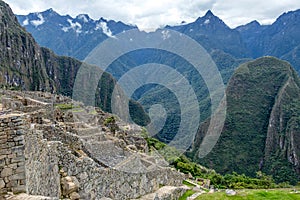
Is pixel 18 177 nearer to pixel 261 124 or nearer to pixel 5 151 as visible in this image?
pixel 5 151

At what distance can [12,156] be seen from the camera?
541cm

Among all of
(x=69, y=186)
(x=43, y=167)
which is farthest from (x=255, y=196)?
(x=43, y=167)

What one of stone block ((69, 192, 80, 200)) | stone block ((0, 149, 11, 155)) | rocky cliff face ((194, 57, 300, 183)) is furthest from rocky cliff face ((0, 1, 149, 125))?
stone block ((0, 149, 11, 155))

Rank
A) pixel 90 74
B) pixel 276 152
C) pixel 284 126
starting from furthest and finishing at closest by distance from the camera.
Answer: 1. pixel 90 74
2. pixel 284 126
3. pixel 276 152

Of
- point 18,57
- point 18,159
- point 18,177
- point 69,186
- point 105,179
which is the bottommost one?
point 105,179

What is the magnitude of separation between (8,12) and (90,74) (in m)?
44.5

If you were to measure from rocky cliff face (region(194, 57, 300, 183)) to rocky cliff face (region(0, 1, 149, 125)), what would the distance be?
29314 mm

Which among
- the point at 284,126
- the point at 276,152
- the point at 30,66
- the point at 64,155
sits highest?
the point at 30,66

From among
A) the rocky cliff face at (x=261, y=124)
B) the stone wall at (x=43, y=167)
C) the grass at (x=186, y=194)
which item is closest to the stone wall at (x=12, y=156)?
the stone wall at (x=43, y=167)

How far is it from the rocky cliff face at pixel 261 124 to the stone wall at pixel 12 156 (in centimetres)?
8457

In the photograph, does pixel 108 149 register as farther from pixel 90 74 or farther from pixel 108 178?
pixel 90 74

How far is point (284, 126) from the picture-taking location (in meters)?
112

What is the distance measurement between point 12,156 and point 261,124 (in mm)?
120545

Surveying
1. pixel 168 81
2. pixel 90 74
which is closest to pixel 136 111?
pixel 168 81
